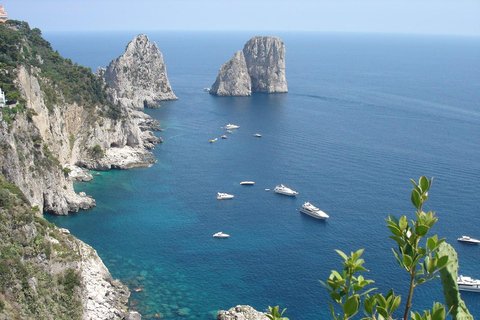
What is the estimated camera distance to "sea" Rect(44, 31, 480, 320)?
51562mm

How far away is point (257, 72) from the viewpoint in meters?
164

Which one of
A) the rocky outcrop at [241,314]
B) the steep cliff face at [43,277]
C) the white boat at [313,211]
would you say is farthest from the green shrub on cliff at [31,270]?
the white boat at [313,211]

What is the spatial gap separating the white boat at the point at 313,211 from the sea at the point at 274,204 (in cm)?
80

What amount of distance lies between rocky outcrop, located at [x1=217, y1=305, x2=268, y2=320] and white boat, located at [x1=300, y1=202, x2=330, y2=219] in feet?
82.5

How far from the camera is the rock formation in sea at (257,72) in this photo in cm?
15825

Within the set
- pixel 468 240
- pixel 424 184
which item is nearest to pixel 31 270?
pixel 424 184

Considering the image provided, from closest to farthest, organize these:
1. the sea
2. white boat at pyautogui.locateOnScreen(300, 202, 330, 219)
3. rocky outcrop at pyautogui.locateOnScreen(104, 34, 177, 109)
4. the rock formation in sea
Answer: the sea, white boat at pyautogui.locateOnScreen(300, 202, 330, 219), rocky outcrop at pyautogui.locateOnScreen(104, 34, 177, 109), the rock formation in sea

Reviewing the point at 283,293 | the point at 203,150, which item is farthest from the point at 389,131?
the point at 283,293

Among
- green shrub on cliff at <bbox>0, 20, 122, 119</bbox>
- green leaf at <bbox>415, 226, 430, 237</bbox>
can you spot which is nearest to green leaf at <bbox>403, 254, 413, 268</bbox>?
green leaf at <bbox>415, 226, 430, 237</bbox>

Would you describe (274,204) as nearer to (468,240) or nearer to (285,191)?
(285,191)

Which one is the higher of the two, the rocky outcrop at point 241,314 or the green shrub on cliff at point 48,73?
the green shrub on cliff at point 48,73

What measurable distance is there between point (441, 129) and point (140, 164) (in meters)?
71.7

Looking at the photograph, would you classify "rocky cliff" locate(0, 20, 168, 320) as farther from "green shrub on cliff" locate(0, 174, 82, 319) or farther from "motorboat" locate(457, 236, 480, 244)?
Answer: "motorboat" locate(457, 236, 480, 244)

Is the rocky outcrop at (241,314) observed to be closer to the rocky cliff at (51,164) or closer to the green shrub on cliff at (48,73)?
the rocky cliff at (51,164)
